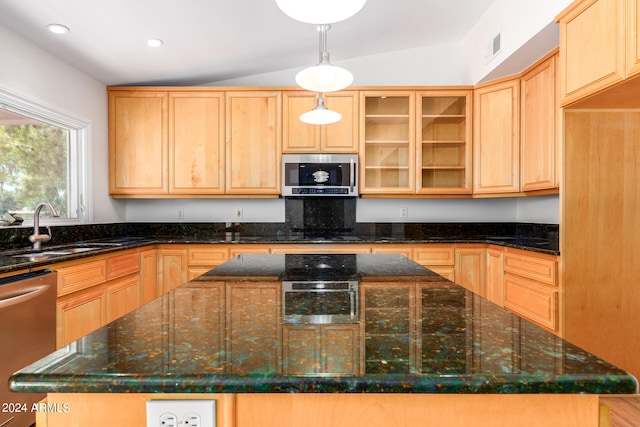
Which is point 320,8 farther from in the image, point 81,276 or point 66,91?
point 66,91

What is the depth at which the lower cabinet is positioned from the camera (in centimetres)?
59

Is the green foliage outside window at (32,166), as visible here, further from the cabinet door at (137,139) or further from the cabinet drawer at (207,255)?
the cabinet drawer at (207,255)

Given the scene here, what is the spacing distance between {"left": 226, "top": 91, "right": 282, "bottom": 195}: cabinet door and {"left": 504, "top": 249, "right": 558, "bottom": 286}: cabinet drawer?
85.2 inches

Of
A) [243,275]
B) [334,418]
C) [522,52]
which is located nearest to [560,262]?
[522,52]

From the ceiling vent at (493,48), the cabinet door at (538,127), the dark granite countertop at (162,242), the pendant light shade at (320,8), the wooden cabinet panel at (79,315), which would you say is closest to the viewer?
the pendant light shade at (320,8)

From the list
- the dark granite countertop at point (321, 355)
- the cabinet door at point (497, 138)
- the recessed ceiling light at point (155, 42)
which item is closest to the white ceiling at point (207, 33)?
the recessed ceiling light at point (155, 42)

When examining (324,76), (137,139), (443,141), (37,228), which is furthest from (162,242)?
(443,141)

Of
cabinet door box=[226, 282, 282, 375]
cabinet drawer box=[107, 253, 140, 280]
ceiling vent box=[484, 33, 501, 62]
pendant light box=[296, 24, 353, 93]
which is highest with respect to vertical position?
ceiling vent box=[484, 33, 501, 62]

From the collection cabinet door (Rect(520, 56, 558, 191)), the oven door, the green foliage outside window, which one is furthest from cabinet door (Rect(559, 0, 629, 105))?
the green foliage outside window

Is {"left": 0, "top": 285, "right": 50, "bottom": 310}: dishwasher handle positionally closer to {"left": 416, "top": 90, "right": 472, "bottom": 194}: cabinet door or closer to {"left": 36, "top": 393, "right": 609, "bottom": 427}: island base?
{"left": 36, "top": 393, "right": 609, "bottom": 427}: island base

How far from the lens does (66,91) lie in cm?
312

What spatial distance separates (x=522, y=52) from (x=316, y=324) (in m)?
2.99

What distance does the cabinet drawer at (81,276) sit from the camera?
2.24 m

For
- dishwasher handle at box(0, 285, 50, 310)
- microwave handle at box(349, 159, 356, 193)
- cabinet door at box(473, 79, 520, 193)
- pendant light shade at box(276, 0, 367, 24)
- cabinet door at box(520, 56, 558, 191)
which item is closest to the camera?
pendant light shade at box(276, 0, 367, 24)
